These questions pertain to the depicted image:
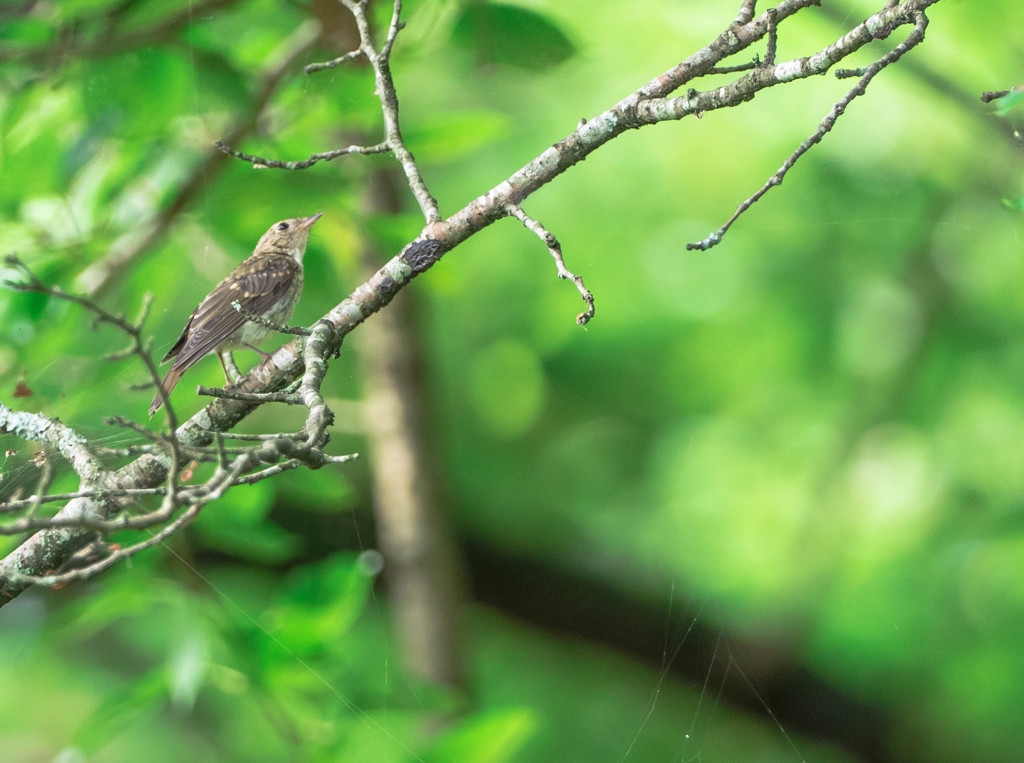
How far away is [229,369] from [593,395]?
120 inches

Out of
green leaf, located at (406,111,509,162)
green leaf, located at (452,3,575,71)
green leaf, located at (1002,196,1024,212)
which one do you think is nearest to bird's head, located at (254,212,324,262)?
green leaf, located at (406,111,509,162)

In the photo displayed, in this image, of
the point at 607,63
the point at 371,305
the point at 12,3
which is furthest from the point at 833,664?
the point at 12,3

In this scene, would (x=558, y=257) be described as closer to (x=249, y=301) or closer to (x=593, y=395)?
(x=249, y=301)

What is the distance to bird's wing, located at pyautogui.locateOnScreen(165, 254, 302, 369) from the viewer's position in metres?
1.48

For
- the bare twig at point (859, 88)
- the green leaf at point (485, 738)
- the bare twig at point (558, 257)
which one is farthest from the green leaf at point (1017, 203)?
the green leaf at point (485, 738)

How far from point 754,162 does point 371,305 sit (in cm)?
297

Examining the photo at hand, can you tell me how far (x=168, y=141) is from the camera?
248 centimetres

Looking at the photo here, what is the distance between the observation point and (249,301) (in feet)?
5.23

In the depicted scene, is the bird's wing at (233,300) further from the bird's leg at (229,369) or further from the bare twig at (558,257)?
the bare twig at (558,257)

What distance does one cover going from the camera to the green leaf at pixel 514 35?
228 cm

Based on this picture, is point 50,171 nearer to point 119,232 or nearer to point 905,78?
point 119,232

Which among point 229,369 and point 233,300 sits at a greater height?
point 233,300

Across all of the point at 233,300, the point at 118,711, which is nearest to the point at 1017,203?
the point at 233,300

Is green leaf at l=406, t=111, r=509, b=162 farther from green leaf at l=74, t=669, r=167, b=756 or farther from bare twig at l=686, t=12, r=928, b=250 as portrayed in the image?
green leaf at l=74, t=669, r=167, b=756
